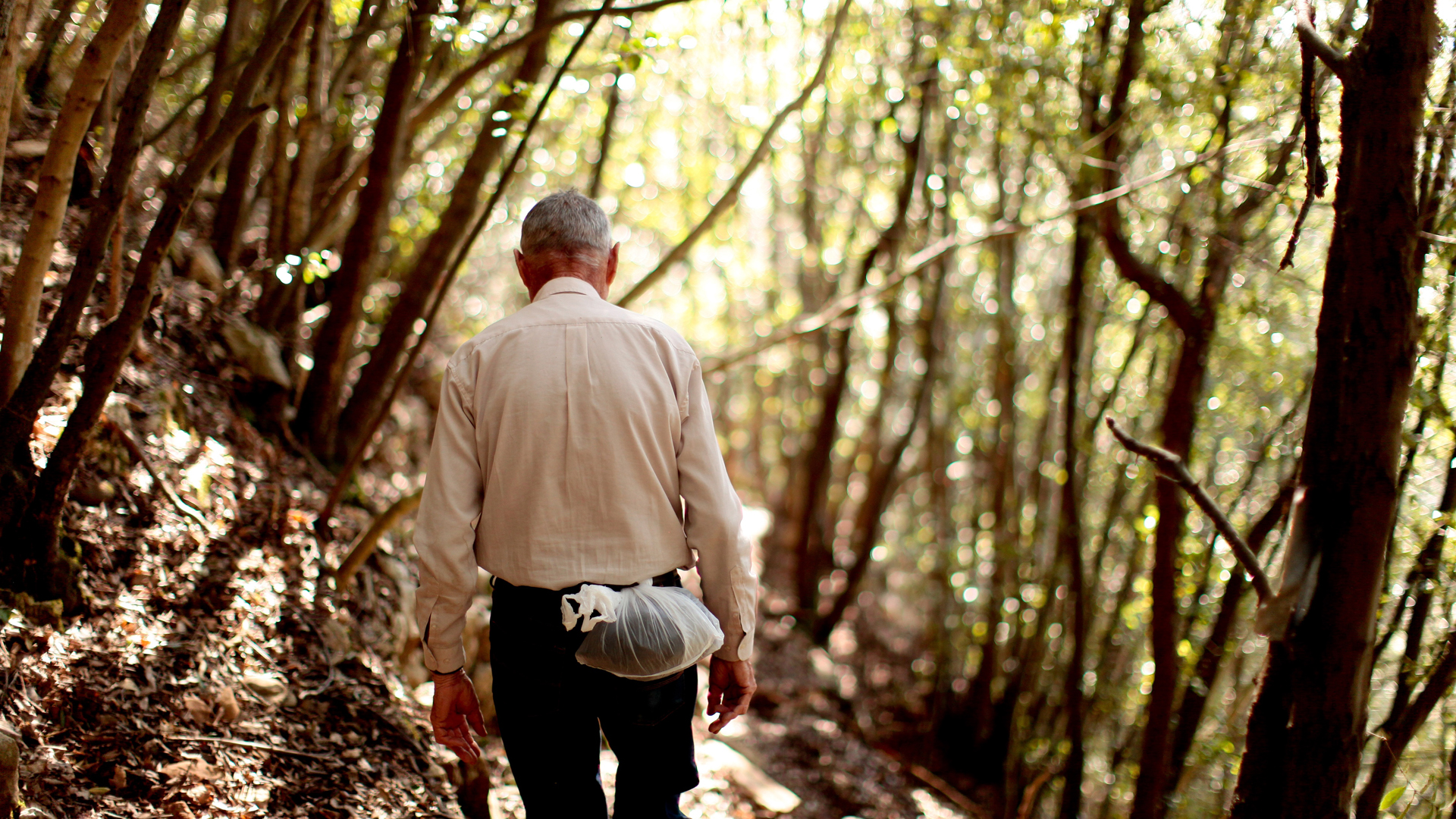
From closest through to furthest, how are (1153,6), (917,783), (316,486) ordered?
(1153,6) < (316,486) < (917,783)

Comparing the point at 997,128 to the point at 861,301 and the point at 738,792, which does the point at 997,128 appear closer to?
the point at 861,301

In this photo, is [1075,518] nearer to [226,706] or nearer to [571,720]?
[571,720]

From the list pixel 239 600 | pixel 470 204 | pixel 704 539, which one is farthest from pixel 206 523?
pixel 704 539

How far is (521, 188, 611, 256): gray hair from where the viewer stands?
5.85 ft

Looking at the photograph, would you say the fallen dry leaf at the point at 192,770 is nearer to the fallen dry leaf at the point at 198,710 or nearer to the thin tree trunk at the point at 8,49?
the fallen dry leaf at the point at 198,710

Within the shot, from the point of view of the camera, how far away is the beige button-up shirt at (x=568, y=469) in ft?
5.41

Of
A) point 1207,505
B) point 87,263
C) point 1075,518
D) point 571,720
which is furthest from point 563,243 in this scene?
point 1075,518

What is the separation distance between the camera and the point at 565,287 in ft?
5.73

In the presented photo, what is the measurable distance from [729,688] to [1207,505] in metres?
1.20

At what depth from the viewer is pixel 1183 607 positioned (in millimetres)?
3850

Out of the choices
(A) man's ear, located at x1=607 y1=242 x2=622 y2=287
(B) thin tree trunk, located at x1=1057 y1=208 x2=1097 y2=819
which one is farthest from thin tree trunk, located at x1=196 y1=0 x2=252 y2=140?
(B) thin tree trunk, located at x1=1057 y1=208 x2=1097 y2=819

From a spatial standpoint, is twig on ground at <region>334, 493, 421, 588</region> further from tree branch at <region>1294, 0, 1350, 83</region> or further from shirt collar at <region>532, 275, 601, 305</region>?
tree branch at <region>1294, 0, 1350, 83</region>

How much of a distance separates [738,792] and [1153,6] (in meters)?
3.74

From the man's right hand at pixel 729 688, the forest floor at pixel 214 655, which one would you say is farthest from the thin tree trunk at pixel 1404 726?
the forest floor at pixel 214 655
